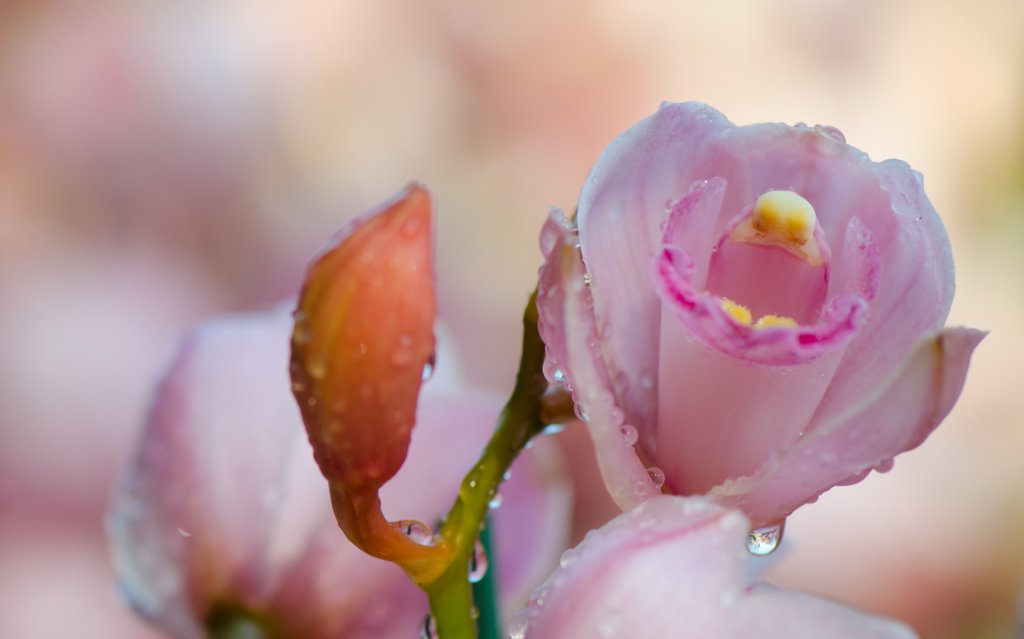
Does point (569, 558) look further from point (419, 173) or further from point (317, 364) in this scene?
Result: point (419, 173)

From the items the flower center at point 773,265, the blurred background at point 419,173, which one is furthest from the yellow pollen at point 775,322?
the blurred background at point 419,173

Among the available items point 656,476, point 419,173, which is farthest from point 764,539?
point 419,173

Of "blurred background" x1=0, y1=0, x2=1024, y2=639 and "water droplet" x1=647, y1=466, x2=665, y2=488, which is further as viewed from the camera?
"blurred background" x1=0, y1=0, x2=1024, y2=639

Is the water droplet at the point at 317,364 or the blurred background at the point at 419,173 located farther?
the blurred background at the point at 419,173

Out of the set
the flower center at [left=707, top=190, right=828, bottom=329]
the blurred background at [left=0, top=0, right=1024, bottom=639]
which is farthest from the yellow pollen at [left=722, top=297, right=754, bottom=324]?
the blurred background at [left=0, top=0, right=1024, bottom=639]

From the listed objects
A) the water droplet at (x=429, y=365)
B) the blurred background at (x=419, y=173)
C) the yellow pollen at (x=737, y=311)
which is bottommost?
the blurred background at (x=419, y=173)

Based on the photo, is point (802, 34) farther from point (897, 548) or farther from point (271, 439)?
point (271, 439)

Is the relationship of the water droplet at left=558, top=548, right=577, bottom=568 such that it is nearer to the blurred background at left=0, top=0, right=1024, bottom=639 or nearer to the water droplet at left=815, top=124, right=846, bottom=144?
the water droplet at left=815, top=124, right=846, bottom=144

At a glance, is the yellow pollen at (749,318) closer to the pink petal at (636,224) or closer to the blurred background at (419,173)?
the pink petal at (636,224)
